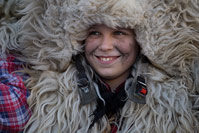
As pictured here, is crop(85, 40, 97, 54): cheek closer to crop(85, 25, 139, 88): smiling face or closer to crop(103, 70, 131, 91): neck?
crop(85, 25, 139, 88): smiling face

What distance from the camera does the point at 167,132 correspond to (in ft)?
4.37

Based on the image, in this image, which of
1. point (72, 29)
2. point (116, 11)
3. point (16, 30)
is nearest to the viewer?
point (116, 11)

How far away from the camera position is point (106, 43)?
1400 millimetres

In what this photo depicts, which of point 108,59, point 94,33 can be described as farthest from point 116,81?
point 94,33

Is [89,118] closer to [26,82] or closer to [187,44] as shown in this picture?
[26,82]

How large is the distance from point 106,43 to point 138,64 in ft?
0.66

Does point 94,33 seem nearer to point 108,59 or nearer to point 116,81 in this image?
point 108,59

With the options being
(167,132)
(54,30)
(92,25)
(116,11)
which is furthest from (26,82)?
(167,132)

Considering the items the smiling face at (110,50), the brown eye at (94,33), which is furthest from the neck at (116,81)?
the brown eye at (94,33)

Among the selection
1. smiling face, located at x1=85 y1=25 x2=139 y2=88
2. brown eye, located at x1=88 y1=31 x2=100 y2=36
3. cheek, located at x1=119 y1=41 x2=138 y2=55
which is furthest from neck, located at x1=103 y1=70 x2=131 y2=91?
brown eye, located at x1=88 y1=31 x2=100 y2=36

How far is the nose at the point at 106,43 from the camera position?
4.57ft

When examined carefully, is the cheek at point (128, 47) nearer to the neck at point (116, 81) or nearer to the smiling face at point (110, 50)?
the smiling face at point (110, 50)

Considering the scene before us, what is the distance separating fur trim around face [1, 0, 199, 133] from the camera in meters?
1.33

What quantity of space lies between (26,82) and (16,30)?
0.32 m
